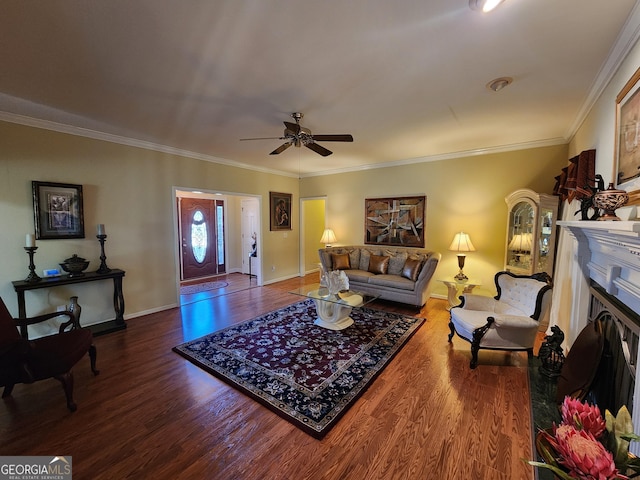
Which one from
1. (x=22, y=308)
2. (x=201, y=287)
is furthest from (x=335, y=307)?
(x=201, y=287)

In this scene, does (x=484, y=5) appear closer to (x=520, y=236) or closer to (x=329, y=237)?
(x=520, y=236)

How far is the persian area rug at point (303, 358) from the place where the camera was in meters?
2.09

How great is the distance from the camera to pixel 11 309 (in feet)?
9.84

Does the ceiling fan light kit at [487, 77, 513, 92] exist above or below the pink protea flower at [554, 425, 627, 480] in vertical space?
above

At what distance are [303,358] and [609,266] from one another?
2558 mm

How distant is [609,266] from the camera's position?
5.32 ft

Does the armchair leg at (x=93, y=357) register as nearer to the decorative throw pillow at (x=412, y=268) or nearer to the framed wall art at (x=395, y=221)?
the decorative throw pillow at (x=412, y=268)

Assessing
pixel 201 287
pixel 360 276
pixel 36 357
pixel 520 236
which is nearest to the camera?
pixel 36 357

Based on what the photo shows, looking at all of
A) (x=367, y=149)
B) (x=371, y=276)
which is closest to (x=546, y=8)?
(x=367, y=149)

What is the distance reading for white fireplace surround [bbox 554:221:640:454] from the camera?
1121 mm

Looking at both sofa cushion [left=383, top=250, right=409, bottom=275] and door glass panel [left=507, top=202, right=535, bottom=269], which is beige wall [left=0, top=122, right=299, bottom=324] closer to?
sofa cushion [left=383, top=250, right=409, bottom=275]

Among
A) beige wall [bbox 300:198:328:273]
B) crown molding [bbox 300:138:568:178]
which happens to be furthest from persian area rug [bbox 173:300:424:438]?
beige wall [bbox 300:198:328:273]

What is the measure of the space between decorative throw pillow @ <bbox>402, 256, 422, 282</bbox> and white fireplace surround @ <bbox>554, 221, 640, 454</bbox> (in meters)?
1.99

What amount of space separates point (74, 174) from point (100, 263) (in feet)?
3.96
